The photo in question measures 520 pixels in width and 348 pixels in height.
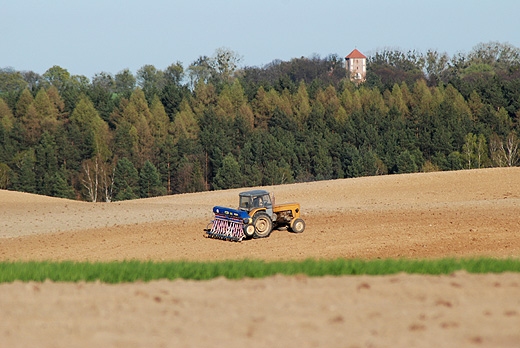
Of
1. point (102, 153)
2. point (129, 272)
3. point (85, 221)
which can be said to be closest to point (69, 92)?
point (102, 153)

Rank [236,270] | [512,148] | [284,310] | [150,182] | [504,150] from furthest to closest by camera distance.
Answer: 1. [512,148]
2. [504,150]
3. [150,182]
4. [236,270]
5. [284,310]

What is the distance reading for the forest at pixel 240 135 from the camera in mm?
72875

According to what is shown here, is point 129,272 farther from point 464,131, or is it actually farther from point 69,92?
point 69,92

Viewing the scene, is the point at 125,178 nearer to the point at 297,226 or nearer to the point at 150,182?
the point at 150,182

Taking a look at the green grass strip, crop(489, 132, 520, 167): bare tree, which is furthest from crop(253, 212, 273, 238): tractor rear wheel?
crop(489, 132, 520, 167): bare tree

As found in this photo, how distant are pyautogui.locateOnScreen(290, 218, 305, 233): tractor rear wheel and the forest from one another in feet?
148

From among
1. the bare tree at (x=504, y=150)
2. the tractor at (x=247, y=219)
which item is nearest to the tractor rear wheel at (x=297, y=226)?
the tractor at (x=247, y=219)

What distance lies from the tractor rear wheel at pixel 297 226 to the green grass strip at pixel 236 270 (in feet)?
33.6

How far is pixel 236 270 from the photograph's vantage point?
13.6m

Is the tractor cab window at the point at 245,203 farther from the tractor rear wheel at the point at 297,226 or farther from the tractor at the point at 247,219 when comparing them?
the tractor rear wheel at the point at 297,226

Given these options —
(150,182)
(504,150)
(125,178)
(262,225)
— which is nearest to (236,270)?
(262,225)

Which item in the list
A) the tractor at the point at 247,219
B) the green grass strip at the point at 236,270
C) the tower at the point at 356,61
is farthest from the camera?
the tower at the point at 356,61

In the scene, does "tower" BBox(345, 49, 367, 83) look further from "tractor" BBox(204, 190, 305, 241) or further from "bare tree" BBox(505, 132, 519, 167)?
"tractor" BBox(204, 190, 305, 241)

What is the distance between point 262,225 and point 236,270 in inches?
413
